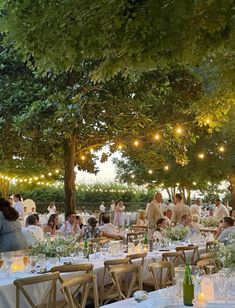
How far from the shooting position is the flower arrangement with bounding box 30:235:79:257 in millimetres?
7727

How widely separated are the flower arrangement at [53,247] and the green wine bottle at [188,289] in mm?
3405

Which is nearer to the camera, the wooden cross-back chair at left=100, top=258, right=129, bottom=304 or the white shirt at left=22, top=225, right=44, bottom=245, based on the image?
the wooden cross-back chair at left=100, top=258, right=129, bottom=304

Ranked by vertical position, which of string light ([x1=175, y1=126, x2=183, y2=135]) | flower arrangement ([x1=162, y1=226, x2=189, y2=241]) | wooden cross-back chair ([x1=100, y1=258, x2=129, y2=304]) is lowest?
wooden cross-back chair ([x1=100, y1=258, x2=129, y2=304])

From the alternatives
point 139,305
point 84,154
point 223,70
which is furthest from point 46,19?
point 84,154

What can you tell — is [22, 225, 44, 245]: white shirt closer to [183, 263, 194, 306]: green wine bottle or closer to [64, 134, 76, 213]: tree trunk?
[64, 134, 76, 213]: tree trunk

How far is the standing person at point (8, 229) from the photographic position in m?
8.23

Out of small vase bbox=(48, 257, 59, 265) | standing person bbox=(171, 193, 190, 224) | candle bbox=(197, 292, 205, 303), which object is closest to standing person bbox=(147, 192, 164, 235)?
standing person bbox=(171, 193, 190, 224)

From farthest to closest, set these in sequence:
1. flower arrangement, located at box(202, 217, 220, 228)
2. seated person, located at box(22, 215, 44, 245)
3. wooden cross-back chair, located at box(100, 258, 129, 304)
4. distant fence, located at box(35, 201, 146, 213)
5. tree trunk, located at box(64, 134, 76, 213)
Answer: distant fence, located at box(35, 201, 146, 213)
flower arrangement, located at box(202, 217, 220, 228)
tree trunk, located at box(64, 134, 76, 213)
seated person, located at box(22, 215, 44, 245)
wooden cross-back chair, located at box(100, 258, 129, 304)

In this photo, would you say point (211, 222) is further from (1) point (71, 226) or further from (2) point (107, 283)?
(2) point (107, 283)

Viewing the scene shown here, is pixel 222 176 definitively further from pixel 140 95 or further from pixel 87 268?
pixel 87 268

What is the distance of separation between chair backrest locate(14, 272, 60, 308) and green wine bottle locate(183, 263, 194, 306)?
1847 mm

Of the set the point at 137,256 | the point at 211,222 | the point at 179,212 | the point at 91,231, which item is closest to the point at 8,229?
the point at 137,256

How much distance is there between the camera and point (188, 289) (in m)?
4.80

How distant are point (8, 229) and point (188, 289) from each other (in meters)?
4.32
